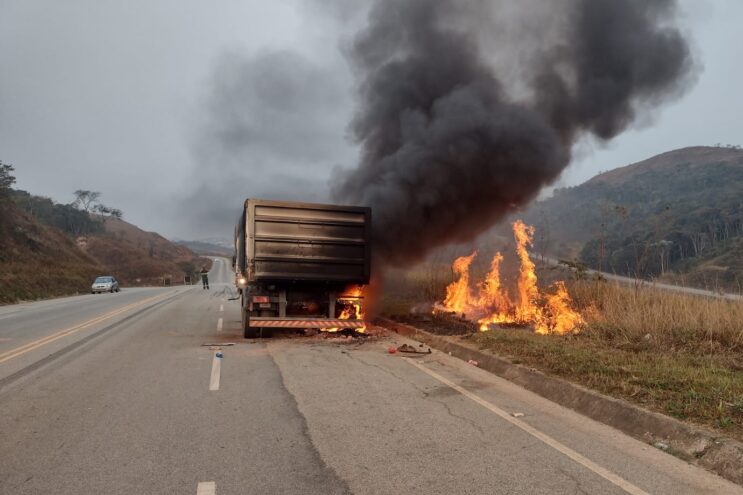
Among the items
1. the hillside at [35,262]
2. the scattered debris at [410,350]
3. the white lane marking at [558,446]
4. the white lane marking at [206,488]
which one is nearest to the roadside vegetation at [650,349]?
the scattered debris at [410,350]

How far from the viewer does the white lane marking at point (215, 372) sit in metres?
6.23

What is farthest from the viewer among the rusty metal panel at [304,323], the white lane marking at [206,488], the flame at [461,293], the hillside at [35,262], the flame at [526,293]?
the hillside at [35,262]

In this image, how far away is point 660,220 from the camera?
3509 cm

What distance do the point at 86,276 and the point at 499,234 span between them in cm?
3900

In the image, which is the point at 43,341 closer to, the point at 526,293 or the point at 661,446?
the point at 526,293

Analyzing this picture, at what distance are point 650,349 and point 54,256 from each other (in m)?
50.7

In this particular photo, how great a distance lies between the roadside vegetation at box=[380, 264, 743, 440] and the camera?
496 cm

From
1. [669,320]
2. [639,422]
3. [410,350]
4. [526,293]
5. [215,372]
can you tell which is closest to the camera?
[639,422]

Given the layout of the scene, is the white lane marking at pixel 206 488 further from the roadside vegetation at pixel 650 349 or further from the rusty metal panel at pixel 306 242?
the rusty metal panel at pixel 306 242

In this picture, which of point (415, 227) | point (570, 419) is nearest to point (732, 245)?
point (415, 227)

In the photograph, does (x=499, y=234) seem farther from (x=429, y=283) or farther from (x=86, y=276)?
(x=86, y=276)

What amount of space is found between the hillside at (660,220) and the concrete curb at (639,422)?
517 centimetres

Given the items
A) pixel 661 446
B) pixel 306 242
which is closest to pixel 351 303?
pixel 306 242

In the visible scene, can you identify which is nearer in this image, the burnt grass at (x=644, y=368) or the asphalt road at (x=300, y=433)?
the asphalt road at (x=300, y=433)
